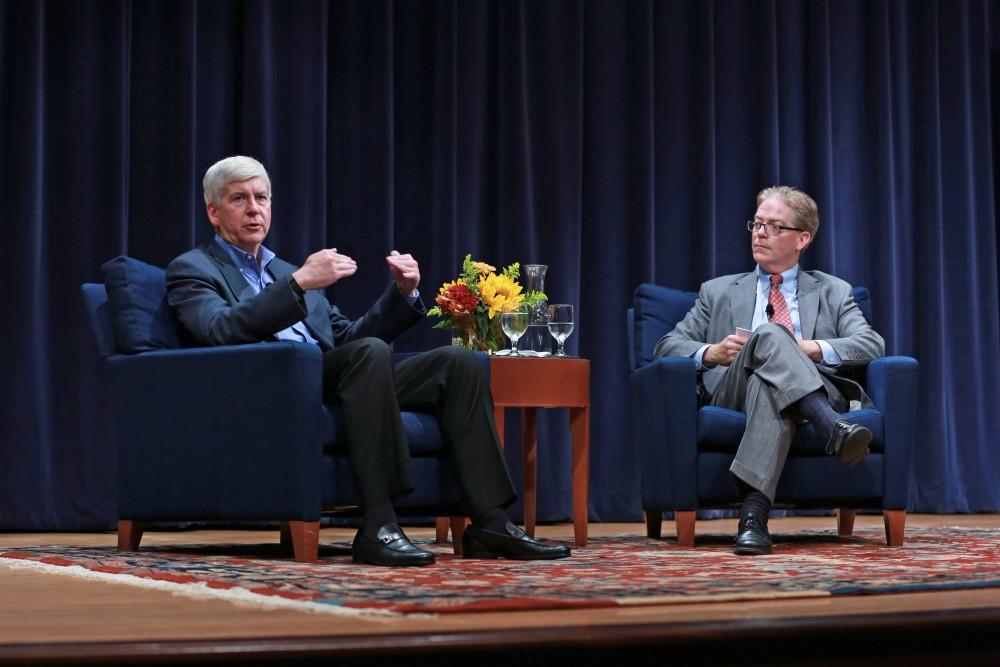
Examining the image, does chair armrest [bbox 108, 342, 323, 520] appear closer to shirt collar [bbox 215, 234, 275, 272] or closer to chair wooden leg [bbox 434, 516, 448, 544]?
shirt collar [bbox 215, 234, 275, 272]

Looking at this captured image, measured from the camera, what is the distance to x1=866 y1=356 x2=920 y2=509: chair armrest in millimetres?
3584

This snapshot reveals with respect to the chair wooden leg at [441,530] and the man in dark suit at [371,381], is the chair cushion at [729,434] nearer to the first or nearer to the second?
the man in dark suit at [371,381]

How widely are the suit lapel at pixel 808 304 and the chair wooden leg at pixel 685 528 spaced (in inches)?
28.3

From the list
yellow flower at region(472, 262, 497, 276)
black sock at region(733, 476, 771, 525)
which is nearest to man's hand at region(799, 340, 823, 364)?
black sock at region(733, 476, 771, 525)

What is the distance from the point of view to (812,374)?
3400mm

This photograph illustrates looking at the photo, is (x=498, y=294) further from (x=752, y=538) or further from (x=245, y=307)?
(x=752, y=538)

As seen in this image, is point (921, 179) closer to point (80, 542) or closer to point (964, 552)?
point (964, 552)

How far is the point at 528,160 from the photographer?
5.03 m

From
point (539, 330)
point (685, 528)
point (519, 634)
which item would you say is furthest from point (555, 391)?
point (519, 634)

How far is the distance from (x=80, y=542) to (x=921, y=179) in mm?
3844

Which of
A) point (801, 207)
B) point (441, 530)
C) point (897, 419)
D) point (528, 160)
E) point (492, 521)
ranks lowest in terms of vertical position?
point (441, 530)

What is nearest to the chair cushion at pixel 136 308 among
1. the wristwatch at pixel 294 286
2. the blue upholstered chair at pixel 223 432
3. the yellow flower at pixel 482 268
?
the blue upholstered chair at pixel 223 432

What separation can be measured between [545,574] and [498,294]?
1.48 metres

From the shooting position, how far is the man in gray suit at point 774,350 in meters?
3.36
